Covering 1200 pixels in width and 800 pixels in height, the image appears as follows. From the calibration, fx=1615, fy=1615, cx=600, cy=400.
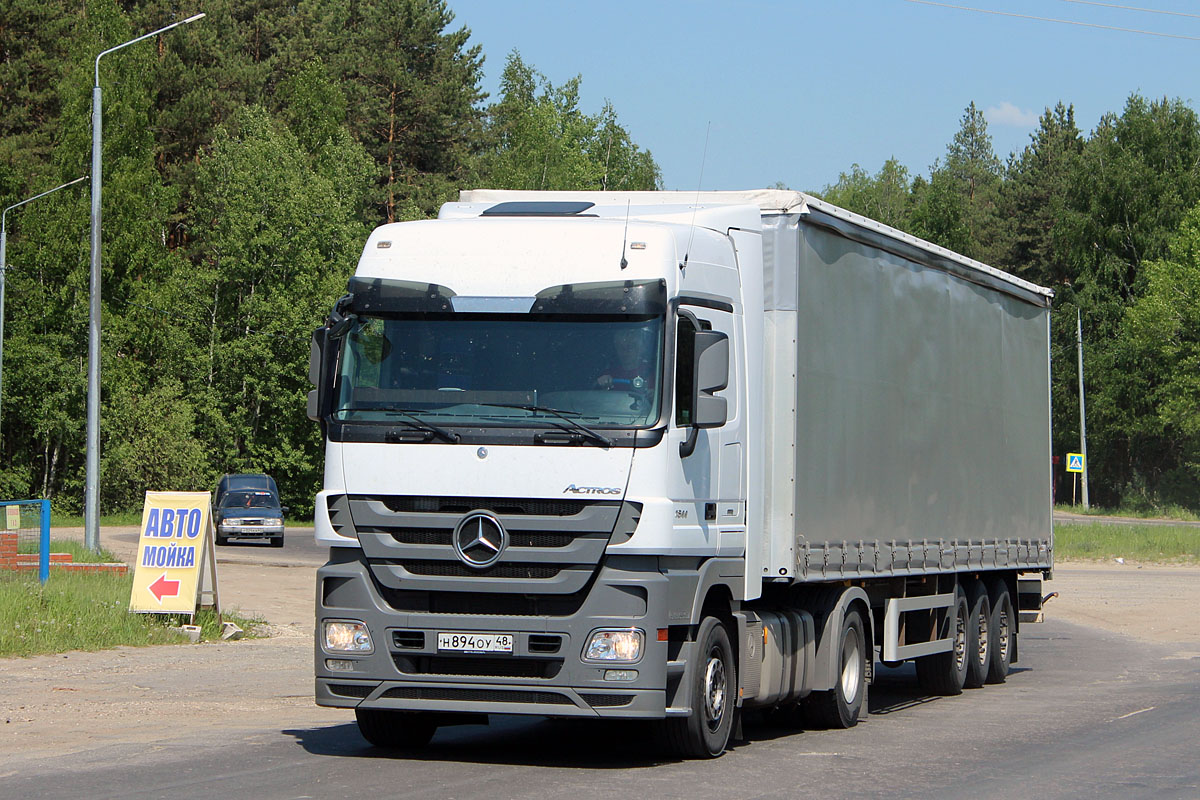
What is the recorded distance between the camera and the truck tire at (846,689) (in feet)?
43.3

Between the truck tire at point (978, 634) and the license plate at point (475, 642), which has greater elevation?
the license plate at point (475, 642)

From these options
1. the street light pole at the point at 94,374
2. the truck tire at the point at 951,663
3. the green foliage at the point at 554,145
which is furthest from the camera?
the green foliage at the point at 554,145

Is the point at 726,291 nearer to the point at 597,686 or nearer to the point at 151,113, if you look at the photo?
the point at 597,686

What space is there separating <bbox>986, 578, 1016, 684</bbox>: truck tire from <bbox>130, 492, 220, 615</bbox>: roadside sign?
917cm

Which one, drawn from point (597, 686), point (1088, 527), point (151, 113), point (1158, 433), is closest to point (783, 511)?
point (597, 686)

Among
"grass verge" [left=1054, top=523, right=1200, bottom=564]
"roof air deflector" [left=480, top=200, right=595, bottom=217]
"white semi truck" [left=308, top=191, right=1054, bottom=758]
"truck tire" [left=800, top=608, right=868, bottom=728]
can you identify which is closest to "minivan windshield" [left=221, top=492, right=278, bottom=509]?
"grass verge" [left=1054, top=523, right=1200, bottom=564]

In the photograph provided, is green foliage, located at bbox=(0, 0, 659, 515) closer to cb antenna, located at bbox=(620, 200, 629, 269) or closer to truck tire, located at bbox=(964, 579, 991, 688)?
truck tire, located at bbox=(964, 579, 991, 688)

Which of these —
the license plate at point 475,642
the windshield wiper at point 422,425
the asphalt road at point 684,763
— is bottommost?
the asphalt road at point 684,763

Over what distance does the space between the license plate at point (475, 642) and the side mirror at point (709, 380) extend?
1.87 m

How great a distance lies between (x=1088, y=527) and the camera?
179ft

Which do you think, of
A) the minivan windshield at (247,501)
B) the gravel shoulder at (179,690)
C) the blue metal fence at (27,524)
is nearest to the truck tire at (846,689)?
the gravel shoulder at (179,690)

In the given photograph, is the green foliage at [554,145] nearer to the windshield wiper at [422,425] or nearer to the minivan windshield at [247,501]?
the minivan windshield at [247,501]

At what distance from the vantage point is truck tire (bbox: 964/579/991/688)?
1730 cm

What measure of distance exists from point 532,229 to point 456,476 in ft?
6.06
